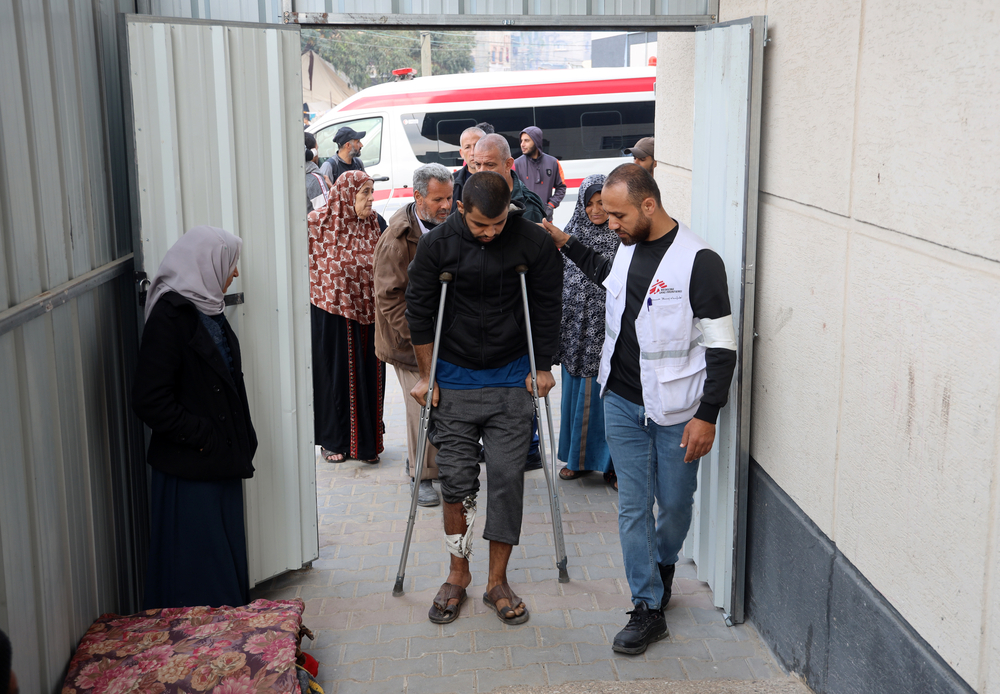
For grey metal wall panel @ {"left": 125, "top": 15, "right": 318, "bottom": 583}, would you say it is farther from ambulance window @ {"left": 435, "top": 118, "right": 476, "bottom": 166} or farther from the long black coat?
ambulance window @ {"left": 435, "top": 118, "right": 476, "bottom": 166}

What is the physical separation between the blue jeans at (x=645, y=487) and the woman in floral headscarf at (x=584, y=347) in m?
1.52

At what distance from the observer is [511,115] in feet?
46.4

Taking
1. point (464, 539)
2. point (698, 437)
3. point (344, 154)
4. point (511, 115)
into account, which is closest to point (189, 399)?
point (464, 539)

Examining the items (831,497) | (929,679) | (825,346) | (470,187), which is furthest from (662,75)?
(929,679)

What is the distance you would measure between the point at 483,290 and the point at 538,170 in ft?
23.4

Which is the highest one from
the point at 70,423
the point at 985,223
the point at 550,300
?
the point at 985,223

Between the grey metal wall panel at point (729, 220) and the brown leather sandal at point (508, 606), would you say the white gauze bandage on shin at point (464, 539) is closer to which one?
the brown leather sandal at point (508, 606)

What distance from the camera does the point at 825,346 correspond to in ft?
10.7

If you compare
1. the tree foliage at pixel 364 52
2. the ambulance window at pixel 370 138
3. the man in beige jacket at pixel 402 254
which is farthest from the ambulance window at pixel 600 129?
the tree foliage at pixel 364 52

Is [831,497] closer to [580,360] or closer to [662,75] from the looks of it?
[580,360]

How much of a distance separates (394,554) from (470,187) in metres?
2.12

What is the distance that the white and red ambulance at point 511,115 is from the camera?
1401cm

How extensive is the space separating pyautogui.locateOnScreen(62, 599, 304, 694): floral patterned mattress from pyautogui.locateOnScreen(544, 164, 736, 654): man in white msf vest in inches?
56.5

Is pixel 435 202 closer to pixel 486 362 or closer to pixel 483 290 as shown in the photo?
pixel 483 290
